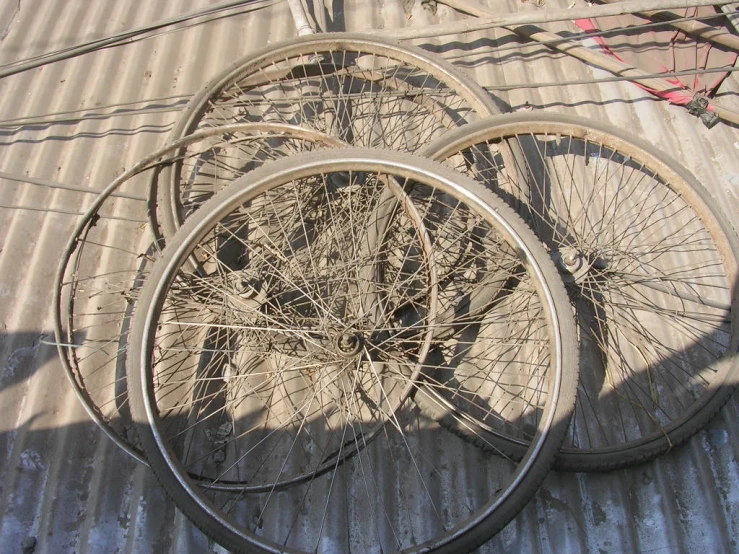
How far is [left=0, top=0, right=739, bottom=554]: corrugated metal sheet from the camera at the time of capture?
2250mm

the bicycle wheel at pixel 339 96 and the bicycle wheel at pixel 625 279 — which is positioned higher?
the bicycle wheel at pixel 339 96

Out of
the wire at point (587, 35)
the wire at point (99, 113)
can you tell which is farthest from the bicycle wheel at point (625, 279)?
the wire at point (99, 113)

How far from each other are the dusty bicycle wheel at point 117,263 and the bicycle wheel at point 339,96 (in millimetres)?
123

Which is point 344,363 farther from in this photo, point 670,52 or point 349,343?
point 670,52

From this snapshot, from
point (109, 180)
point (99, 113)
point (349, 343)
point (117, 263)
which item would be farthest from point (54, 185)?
point (349, 343)

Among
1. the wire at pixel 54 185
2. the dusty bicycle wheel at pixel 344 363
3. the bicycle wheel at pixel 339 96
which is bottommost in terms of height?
the dusty bicycle wheel at pixel 344 363

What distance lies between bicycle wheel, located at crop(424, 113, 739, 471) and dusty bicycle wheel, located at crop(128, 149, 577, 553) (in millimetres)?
194

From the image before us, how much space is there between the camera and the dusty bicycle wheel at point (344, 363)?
6.88ft

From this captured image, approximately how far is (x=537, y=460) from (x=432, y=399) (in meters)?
0.43

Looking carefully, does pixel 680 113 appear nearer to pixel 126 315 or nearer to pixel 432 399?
pixel 432 399

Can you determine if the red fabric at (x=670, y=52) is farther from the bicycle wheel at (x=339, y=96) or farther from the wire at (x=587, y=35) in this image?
the bicycle wheel at (x=339, y=96)

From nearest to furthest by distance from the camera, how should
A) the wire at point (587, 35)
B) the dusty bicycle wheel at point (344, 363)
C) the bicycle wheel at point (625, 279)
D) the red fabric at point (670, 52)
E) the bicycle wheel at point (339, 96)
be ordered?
the dusty bicycle wheel at point (344, 363) < the bicycle wheel at point (625, 279) < the bicycle wheel at point (339, 96) < the wire at point (587, 35) < the red fabric at point (670, 52)

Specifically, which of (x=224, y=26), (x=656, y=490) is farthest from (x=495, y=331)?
(x=224, y=26)

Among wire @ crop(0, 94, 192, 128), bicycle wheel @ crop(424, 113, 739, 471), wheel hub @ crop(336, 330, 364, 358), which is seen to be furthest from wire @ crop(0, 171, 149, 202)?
bicycle wheel @ crop(424, 113, 739, 471)
